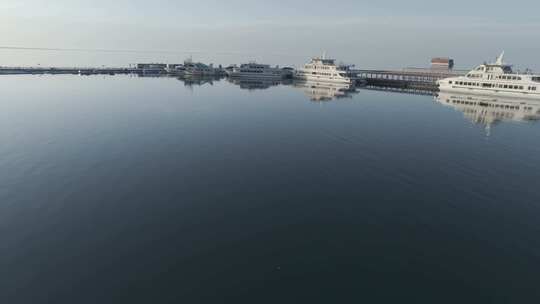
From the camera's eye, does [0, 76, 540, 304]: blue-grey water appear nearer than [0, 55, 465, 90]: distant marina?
Yes

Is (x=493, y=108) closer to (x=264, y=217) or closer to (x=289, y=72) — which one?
(x=264, y=217)

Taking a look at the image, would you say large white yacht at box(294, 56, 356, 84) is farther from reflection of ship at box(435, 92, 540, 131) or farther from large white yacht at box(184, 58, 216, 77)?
large white yacht at box(184, 58, 216, 77)

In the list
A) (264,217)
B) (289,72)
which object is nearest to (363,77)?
(289,72)

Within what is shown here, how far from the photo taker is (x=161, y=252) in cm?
1864

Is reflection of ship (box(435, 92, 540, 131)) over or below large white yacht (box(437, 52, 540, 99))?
below

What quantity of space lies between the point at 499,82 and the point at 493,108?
2983cm

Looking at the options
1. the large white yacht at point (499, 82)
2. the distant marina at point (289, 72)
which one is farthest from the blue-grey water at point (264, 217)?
the distant marina at point (289, 72)

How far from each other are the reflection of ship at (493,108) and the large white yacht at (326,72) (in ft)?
166

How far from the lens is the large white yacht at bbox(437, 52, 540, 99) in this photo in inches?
3834

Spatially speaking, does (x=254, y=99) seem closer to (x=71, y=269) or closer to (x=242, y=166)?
(x=242, y=166)

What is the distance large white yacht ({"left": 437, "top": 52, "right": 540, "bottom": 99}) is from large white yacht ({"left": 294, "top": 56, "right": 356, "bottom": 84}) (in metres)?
46.9

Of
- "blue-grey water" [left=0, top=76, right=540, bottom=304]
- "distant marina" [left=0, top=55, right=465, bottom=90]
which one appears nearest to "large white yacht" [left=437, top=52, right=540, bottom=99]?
"distant marina" [left=0, top=55, right=465, bottom=90]

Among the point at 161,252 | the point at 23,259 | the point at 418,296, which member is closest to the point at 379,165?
the point at 418,296

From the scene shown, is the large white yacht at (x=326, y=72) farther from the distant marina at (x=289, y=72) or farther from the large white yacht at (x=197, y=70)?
the large white yacht at (x=197, y=70)
